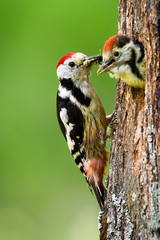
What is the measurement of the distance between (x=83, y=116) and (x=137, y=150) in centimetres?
111

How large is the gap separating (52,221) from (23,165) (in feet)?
3.81

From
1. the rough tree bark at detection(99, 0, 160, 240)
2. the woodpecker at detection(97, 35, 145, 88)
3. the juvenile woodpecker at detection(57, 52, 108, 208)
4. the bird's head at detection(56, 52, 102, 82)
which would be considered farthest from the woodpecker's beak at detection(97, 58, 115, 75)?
the bird's head at detection(56, 52, 102, 82)

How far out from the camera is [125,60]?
3178 mm

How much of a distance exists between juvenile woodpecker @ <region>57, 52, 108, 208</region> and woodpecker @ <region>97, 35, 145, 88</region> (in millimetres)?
755

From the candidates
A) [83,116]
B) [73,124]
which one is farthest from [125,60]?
[73,124]

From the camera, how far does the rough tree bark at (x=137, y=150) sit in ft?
9.34

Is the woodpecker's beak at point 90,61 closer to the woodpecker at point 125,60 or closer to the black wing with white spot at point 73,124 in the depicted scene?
the black wing with white spot at point 73,124

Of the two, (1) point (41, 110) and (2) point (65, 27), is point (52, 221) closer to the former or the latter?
(1) point (41, 110)

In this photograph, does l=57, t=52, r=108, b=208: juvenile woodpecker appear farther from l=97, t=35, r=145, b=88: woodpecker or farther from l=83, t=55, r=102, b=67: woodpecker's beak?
l=97, t=35, r=145, b=88: woodpecker

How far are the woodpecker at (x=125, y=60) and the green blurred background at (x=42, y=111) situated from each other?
112 inches

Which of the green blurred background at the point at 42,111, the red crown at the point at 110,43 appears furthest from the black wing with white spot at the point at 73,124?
the green blurred background at the point at 42,111

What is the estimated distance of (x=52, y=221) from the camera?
25.0 ft

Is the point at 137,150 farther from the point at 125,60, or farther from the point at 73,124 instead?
the point at 73,124

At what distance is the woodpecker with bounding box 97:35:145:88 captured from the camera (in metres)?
3.12
